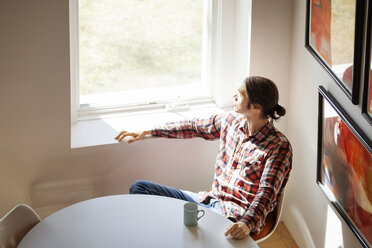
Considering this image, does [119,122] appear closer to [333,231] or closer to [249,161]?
[249,161]

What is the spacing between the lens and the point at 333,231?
10.2ft

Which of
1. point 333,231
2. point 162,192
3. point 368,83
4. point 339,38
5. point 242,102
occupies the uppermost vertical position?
point 339,38

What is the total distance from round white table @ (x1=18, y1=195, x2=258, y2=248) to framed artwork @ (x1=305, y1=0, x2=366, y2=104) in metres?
0.90

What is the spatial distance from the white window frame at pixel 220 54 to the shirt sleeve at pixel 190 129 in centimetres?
47

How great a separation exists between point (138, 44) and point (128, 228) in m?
1.55

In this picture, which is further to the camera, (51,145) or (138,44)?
(138,44)

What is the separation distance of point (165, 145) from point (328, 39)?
1.23 meters

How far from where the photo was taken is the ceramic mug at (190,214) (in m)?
2.50

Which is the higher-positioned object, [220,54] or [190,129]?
[220,54]

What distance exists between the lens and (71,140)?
3.43 meters

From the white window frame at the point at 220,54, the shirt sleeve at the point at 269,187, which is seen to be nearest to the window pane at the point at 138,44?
the white window frame at the point at 220,54

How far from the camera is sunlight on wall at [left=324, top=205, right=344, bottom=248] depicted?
9.92ft

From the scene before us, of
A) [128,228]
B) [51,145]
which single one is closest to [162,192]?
[128,228]

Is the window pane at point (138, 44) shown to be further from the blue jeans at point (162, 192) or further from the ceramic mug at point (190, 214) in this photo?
the ceramic mug at point (190, 214)
